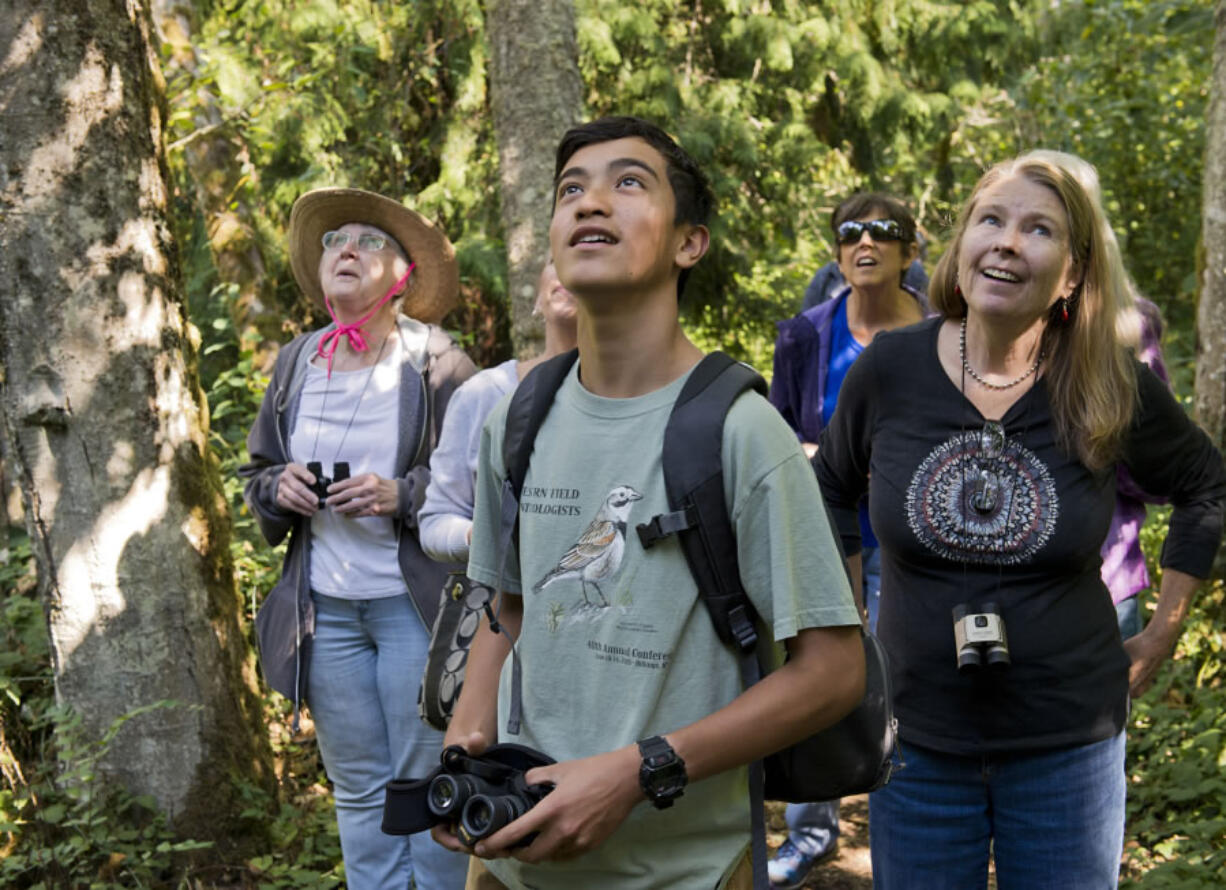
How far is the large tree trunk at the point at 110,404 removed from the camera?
4.19m

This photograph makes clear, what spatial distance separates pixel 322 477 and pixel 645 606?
7.14 feet

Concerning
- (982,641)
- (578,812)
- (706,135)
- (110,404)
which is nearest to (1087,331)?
(982,641)

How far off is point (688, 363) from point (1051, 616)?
1116mm

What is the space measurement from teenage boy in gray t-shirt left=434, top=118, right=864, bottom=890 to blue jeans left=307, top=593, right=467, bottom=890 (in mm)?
1716

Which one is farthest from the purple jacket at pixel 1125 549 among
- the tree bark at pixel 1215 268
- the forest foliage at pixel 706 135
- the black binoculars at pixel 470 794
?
the tree bark at pixel 1215 268

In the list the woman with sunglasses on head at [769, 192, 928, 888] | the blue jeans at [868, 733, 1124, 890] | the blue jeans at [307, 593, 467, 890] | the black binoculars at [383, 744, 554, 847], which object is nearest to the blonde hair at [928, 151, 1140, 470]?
the blue jeans at [868, 733, 1124, 890]

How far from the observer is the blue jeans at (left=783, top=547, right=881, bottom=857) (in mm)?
4727

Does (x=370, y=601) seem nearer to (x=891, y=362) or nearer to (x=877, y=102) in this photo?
(x=891, y=362)

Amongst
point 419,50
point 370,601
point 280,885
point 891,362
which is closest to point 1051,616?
A: point 891,362

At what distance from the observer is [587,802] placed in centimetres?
174

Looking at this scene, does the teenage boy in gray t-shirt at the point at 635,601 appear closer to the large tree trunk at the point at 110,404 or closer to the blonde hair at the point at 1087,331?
the blonde hair at the point at 1087,331

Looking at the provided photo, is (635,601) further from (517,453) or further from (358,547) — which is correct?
(358,547)

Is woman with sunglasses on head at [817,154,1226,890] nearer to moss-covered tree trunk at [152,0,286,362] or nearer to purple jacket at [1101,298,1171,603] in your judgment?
purple jacket at [1101,298,1171,603]

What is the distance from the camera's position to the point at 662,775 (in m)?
1.75
